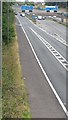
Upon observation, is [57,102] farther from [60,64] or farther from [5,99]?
[60,64]

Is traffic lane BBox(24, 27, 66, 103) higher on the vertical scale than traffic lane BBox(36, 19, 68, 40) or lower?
higher

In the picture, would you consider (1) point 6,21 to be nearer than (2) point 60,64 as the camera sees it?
No

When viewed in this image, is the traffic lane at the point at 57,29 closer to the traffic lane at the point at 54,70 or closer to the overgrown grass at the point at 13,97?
the traffic lane at the point at 54,70

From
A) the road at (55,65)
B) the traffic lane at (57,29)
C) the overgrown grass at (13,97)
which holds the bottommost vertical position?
the traffic lane at (57,29)

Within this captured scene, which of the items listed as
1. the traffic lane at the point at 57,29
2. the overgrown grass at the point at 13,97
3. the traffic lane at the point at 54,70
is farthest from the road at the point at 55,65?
the traffic lane at the point at 57,29

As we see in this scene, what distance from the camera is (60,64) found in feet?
106

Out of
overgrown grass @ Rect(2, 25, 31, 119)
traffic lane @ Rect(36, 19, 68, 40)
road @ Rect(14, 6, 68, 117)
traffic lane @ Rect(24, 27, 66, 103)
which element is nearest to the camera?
overgrown grass @ Rect(2, 25, 31, 119)

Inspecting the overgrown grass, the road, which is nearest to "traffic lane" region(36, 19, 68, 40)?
the road

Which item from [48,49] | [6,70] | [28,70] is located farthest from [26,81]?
[48,49]

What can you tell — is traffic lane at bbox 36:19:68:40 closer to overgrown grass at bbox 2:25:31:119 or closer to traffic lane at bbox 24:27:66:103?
traffic lane at bbox 24:27:66:103

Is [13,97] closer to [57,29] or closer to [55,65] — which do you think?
[55,65]

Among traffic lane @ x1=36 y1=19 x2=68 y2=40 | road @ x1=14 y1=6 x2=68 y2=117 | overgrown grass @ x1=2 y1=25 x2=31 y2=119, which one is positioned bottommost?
traffic lane @ x1=36 y1=19 x2=68 y2=40

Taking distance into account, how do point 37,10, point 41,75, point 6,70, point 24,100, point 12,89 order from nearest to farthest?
1. point 24,100
2. point 12,89
3. point 6,70
4. point 41,75
5. point 37,10

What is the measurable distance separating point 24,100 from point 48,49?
982 inches
